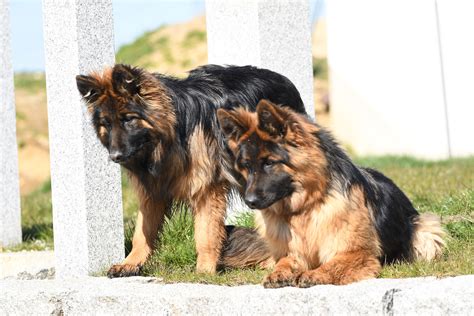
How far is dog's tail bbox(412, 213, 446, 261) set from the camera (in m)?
6.88

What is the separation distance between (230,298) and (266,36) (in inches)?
143

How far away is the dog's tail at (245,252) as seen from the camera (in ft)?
24.0

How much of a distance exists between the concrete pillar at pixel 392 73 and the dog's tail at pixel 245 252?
1054cm

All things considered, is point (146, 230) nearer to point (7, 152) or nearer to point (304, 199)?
point (304, 199)

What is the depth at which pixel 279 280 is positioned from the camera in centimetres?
592

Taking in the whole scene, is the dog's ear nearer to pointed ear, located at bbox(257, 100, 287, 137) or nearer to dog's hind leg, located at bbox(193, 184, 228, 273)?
dog's hind leg, located at bbox(193, 184, 228, 273)

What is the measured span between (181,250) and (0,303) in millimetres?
1627

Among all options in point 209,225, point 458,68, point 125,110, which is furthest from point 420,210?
point 458,68

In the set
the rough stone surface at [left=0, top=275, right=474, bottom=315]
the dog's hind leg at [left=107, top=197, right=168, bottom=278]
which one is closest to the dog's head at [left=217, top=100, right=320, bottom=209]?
the rough stone surface at [left=0, top=275, right=474, bottom=315]

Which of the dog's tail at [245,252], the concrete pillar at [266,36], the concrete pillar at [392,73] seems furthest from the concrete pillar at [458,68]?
the dog's tail at [245,252]

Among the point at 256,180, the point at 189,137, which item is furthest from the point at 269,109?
the point at 189,137

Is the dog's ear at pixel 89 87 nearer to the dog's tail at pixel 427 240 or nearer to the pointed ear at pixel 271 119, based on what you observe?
the pointed ear at pixel 271 119

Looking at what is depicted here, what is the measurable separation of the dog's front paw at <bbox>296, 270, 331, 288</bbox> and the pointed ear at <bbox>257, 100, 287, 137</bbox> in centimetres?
94

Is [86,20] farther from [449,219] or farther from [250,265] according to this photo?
[449,219]
